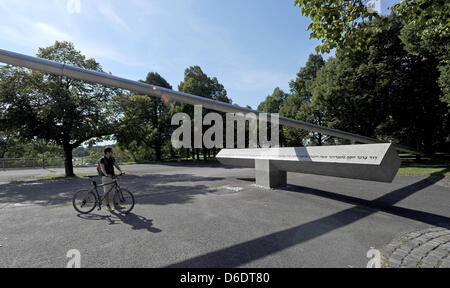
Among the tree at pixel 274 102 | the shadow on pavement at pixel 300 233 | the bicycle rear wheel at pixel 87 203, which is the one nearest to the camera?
the shadow on pavement at pixel 300 233

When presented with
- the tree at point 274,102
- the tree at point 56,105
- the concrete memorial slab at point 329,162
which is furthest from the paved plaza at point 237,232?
the tree at point 274,102

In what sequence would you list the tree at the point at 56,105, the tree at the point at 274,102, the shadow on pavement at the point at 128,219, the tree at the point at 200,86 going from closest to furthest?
the shadow on pavement at the point at 128,219 < the tree at the point at 56,105 < the tree at the point at 200,86 < the tree at the point at 274,102

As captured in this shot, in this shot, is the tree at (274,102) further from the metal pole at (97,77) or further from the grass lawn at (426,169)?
the metal pole at (97,77)

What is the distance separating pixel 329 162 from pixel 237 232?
407 cm

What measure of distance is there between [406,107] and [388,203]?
17.2 meters

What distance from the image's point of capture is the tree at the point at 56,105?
11750mm

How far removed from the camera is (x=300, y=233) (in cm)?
411

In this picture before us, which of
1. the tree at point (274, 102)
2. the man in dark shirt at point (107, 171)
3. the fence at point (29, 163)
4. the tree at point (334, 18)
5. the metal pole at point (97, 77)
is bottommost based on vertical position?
the fence at point (29, 163)

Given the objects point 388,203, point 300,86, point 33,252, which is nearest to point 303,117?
point 300,86

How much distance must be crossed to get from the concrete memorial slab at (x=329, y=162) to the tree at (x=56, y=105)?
11.3 metres

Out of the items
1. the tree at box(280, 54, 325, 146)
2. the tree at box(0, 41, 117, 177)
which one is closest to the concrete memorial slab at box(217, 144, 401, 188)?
the tree at box(0, 41, 117, 177)

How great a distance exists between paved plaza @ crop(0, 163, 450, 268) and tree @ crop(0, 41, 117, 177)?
22.9 ft

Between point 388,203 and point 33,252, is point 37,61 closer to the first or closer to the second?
point 33,252

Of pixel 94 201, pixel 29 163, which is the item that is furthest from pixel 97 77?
pixel 29 163
